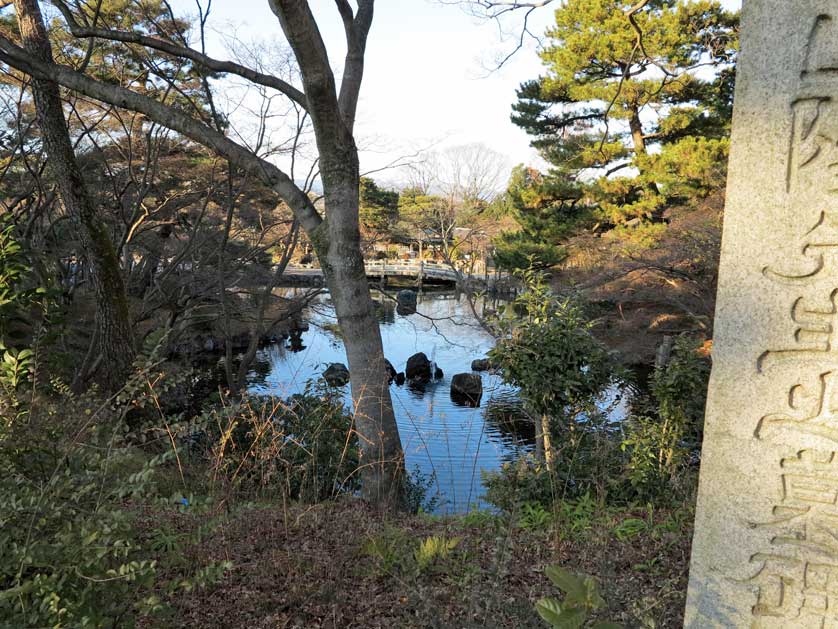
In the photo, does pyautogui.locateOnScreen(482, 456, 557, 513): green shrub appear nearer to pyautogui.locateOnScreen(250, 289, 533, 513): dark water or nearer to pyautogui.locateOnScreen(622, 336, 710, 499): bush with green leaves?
pyautogui.locateOnScreen(250, 289, 533, 513): dark water

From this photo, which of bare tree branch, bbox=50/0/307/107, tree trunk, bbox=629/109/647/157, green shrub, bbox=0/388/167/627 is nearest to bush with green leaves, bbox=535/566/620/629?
green shrub, bbox=0/388/167/627

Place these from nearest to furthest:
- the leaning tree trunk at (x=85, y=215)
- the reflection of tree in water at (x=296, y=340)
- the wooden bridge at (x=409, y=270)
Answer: the leaning tree trunk at (x=85, y=215)
the reflection of tree in water at (x=296, y=340)
the wooden bridge at (x=409, y=270)

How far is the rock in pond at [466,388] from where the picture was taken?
10.5 metres

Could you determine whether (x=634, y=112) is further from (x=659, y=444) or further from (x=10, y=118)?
(x=10, y=118)

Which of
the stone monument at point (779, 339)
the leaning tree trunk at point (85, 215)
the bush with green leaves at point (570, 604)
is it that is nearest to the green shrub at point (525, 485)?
the stone monument at point (779, 339)

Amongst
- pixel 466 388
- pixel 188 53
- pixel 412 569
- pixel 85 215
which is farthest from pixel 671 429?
pixel 466 388

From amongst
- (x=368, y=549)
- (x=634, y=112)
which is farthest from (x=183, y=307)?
(x=634, y=112)

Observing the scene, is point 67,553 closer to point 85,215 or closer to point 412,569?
point 412,569

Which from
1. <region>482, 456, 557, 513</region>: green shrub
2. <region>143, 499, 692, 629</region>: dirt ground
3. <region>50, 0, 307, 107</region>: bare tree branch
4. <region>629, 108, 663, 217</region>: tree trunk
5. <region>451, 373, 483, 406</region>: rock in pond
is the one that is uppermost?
<region>629, 108, 663, 217</region>: tree trunk

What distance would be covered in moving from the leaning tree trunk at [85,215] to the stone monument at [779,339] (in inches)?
202

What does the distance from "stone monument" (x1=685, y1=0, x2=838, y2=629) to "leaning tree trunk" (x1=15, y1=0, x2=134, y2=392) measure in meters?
5.14

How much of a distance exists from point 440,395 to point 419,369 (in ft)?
4.77

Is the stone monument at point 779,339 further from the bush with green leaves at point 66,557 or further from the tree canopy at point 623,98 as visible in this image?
the tree canopy at point 623,98

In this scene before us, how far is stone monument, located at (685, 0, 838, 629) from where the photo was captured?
4.34 ft
